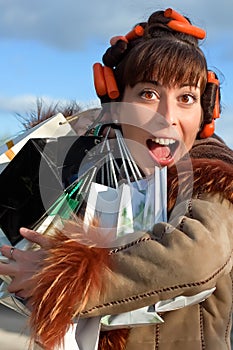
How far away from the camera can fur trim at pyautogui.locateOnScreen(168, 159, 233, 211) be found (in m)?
1.44

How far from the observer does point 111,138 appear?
70.6 inches

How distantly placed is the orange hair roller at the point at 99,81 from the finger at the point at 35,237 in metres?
0.61

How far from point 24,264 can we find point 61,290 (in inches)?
4.7

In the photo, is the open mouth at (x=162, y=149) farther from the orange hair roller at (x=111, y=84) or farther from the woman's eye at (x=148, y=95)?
the orange hair roller at (x=111, y=84)

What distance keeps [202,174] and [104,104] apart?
0.57 metres

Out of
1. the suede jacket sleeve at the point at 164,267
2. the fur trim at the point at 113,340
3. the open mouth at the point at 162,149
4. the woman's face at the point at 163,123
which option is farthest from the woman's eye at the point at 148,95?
the fur trim at the point at 113,340

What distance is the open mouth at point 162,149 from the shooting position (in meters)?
1.70

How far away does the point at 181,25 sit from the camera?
1.85m

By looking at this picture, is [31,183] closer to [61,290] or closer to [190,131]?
[61,290]

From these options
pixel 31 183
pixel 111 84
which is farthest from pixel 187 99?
pixel 31 183

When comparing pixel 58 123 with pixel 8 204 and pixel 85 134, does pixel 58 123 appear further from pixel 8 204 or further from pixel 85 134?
pixel 8 204

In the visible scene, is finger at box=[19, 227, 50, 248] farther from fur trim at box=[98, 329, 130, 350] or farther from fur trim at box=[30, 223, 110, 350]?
fur trim at box=[98, 329, 130, 350]

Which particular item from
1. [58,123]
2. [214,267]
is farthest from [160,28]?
[214,267]

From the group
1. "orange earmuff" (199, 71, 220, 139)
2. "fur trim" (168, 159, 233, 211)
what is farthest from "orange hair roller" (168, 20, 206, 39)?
"fur trim" (168, 159, 233, 211)
